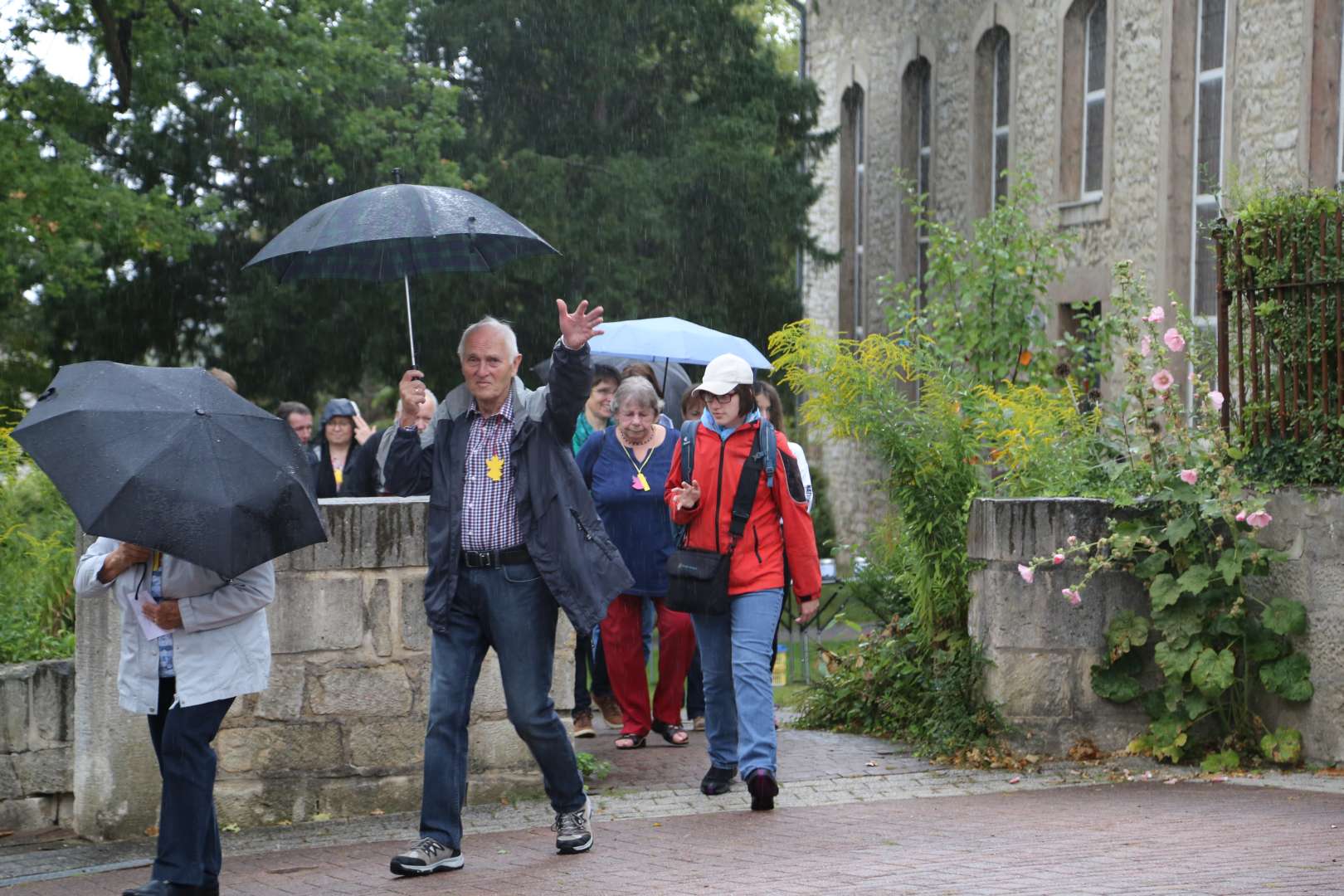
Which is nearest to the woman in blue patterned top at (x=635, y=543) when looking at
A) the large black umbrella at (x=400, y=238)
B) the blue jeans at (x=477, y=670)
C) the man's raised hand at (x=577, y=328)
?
the large black umbrella at (x=400, y=238)

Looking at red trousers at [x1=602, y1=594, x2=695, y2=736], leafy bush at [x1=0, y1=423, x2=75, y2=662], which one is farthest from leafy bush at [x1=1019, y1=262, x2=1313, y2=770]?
leafy bush at [x1=0, y1=423, x2=75, y2=662]

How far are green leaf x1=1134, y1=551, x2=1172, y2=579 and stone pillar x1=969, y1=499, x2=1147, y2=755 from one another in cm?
17

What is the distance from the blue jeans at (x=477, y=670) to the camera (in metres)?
6.26

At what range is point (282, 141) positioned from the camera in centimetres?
2209

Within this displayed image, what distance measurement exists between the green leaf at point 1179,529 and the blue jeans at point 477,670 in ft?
10.7

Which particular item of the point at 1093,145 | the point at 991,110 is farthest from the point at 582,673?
the point at 991,110

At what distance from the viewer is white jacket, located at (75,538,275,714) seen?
218 inches

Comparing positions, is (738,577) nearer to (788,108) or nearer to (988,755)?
(988,755)

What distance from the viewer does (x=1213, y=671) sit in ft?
26.8

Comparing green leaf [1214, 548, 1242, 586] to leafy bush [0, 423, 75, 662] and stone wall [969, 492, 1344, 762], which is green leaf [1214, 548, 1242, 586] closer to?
stone wall [969, 492, 1344, 762]

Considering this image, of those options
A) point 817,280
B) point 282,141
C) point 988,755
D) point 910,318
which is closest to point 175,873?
point 988,755

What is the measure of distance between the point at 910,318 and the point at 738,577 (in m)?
5.63

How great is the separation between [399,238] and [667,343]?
15.6 feet

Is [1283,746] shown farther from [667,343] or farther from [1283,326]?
[667,343]
